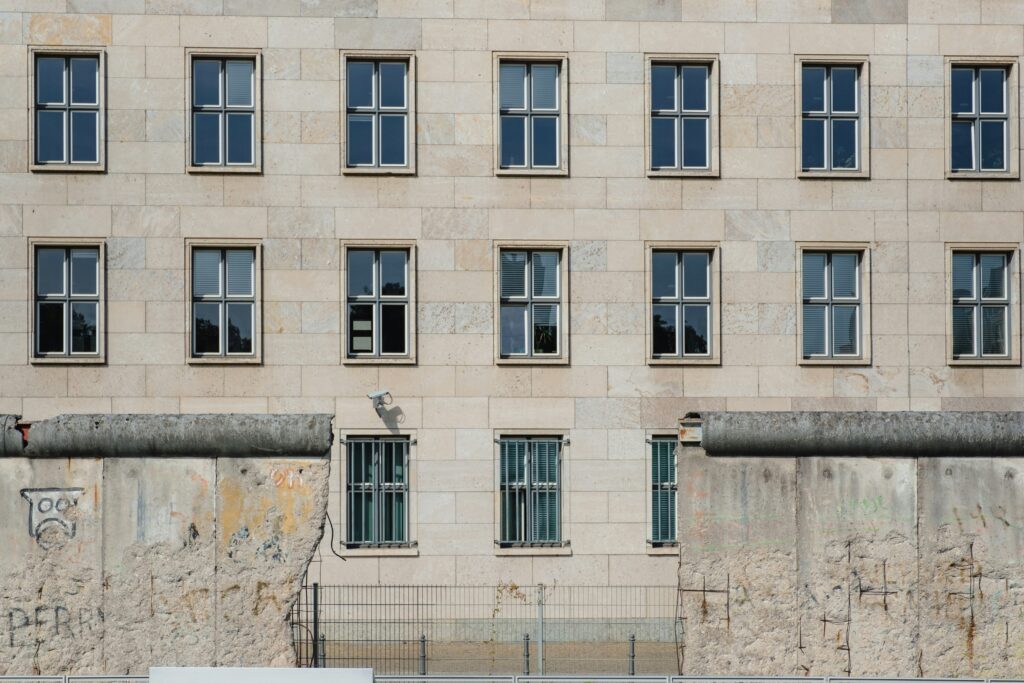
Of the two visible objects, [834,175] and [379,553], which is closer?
[379,553]

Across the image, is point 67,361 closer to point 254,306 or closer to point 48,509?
point 254,306

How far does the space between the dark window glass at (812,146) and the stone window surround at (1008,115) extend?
2.53m

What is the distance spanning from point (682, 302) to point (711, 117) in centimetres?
392

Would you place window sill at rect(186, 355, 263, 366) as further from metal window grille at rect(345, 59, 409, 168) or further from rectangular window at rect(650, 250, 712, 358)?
rectangular window at rect(650, 250, 712, 358)

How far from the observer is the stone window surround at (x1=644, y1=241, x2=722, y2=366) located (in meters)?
23.5

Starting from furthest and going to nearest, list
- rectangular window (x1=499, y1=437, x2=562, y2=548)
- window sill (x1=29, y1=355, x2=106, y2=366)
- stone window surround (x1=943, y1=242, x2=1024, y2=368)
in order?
stone window surround (x1=943, y1=242, x2=1024, y2=368) < rectangular window (x1=499, y1=437, x2=562, y2=548) < window sill (x1=29, y1=355, x2=106, y2=366)

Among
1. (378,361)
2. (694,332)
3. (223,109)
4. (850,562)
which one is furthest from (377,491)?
(850,562)

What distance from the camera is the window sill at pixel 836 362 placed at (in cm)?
2362

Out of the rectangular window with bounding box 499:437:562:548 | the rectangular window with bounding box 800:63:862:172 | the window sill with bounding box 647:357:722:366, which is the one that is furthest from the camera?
the rectangular window with bounding box 800:63:862:172

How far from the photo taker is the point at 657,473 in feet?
76.7

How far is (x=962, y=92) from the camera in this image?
24.4 meters

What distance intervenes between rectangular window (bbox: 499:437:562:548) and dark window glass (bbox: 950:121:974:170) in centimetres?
1045

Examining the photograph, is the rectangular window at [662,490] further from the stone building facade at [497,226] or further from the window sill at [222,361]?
the window sill at [222,361]

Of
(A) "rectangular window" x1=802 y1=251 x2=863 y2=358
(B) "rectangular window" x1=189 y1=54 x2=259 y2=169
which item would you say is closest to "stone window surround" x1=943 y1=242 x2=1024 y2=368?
(A) "rectangular window" x1=802 y1=251 x2=863 y2=358
